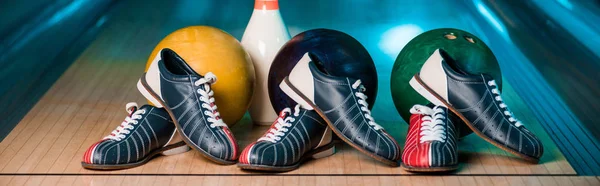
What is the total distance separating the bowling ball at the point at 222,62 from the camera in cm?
217

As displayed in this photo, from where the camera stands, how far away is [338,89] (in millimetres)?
1964

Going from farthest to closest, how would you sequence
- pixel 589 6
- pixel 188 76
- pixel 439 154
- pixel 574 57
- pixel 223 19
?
1. pixel 223 19
2. pixel 589 6
3. pixel 574 57
4. pixel 188 76
5. pixel 439 154

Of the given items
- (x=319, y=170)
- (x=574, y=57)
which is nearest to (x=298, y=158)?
(x=319, y=170)

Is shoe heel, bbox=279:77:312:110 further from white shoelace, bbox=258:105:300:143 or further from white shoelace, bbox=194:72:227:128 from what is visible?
white shoelace, bbox=194:72:227:128

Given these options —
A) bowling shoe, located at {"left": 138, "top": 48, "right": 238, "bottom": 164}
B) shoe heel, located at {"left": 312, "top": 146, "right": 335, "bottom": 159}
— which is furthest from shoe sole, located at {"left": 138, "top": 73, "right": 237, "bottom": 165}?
shoe heel, located at {"left": 312, "top": 146, "right": 335, "bottom": 159}

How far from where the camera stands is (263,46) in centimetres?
238

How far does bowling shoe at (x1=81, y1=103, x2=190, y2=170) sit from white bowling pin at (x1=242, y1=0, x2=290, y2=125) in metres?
0.37

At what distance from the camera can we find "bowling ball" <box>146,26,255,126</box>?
7.11 ft

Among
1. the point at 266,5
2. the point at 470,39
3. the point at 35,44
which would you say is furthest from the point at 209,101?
the point at 35,44

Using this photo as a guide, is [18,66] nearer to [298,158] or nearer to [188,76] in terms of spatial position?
[188,76]

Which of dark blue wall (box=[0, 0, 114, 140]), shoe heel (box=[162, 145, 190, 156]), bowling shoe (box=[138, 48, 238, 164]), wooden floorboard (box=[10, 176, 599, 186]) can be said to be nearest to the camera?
wooden floorboard (box=[10, 176, 599, 186])

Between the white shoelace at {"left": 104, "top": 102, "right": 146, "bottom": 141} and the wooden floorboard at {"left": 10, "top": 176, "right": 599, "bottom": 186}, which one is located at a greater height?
the white shoelace at {"left": 104, "top": 102, "right": 146, "bottom": 141}

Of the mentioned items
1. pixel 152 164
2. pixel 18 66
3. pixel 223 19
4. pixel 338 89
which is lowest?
pixel 223 19

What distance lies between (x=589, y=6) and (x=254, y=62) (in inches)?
70.1
